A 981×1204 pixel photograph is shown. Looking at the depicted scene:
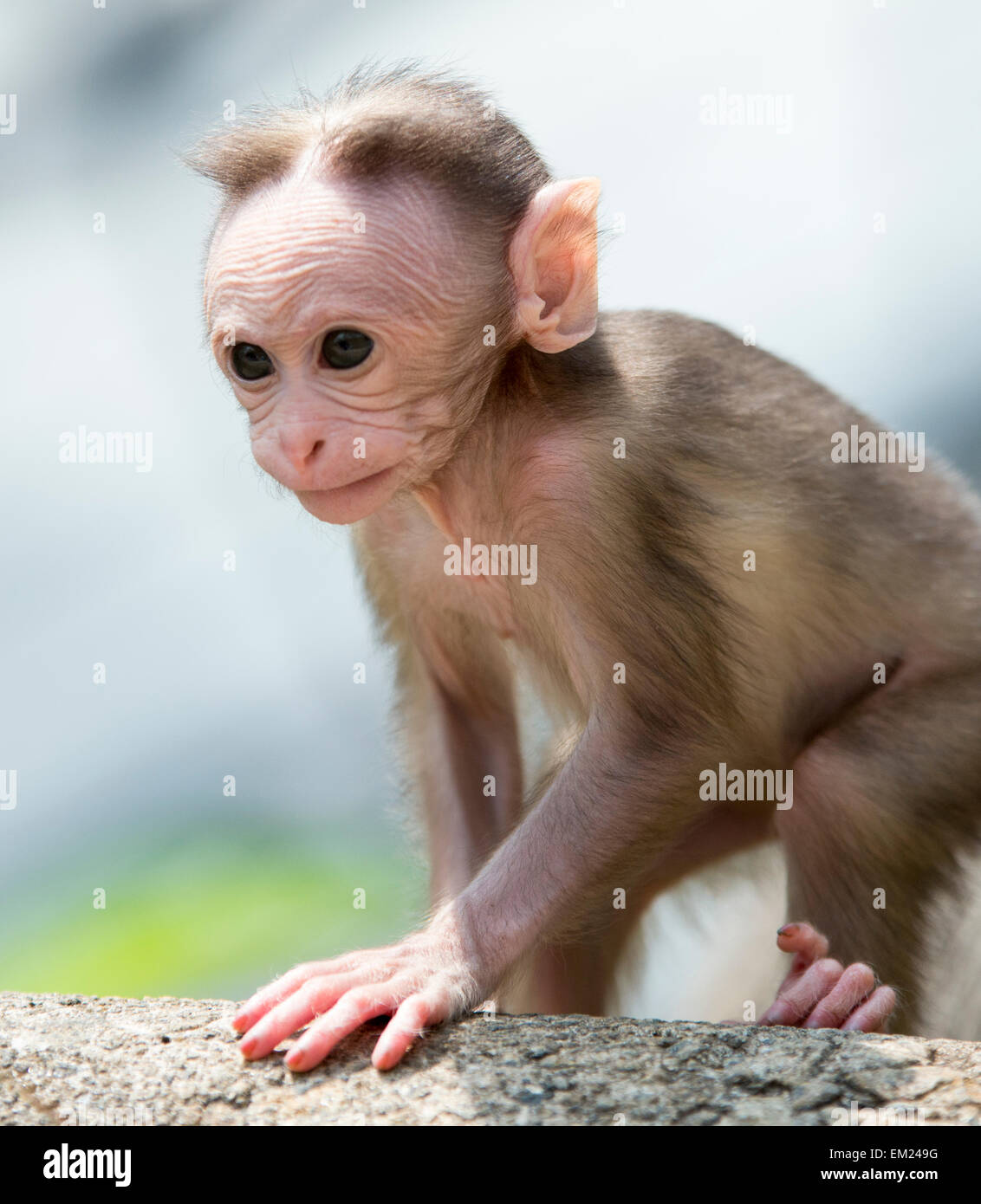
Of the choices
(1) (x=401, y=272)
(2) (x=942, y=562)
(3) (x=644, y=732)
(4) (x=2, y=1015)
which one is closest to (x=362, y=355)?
(1) (x=401, y=272)

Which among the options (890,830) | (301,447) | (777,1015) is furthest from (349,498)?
(890,830)

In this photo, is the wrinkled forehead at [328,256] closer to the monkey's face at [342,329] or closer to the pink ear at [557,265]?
the monkey's face at [342,329]

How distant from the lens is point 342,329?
449 cm

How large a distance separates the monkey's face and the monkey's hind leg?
209 centimetres

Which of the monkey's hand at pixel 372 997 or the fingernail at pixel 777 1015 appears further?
the fingernail at pixel 777 1015

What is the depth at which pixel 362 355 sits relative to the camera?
4.51m

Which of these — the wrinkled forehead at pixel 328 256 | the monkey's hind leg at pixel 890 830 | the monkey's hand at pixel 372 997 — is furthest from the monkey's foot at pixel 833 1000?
the wrinkled forehead at pixel 328 256

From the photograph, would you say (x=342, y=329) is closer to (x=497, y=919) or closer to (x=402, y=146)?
(x=402, y=146)

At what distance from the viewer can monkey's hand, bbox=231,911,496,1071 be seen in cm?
378

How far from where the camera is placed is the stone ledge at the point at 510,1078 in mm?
3441

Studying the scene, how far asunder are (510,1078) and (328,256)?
2433mm

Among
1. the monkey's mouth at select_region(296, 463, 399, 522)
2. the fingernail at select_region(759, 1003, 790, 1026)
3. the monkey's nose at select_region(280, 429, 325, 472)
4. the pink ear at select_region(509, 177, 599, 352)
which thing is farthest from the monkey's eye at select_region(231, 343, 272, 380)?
the fingernail at select_region(759, 1003, 790, 1026)

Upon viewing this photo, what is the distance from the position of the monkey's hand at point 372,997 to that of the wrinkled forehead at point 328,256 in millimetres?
1867
